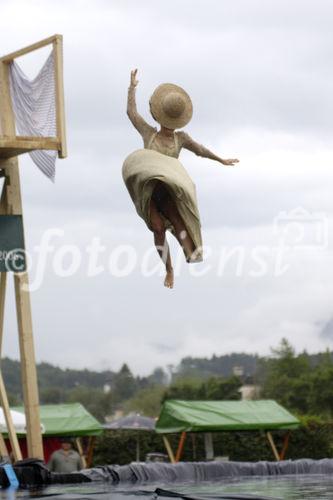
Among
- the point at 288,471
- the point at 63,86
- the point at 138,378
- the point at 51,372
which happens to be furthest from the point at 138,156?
the point at 51,372

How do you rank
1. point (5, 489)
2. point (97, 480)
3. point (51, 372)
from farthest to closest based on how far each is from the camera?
point (51, 372), point (97, 480), point (5, 489)

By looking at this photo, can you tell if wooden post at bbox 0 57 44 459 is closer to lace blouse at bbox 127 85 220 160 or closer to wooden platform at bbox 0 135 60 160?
wooden platform at bbox 0 135 60 160

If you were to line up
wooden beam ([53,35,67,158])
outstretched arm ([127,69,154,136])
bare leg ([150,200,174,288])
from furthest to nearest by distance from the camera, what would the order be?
wooden beam ([53,35,67,158]) < outstretched arm ([127,69,154,136]) < bare leg ([150,200,174,288])

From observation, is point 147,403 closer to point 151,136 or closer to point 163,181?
point 151,136

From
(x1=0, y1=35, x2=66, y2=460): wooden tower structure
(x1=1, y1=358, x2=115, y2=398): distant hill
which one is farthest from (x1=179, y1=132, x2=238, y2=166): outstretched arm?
(x1=1, y1=358, x2=115, y2=398): distant hill

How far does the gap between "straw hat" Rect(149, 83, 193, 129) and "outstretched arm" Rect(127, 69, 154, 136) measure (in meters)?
0.16

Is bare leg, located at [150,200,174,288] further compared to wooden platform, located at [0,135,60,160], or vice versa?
wooden platform, located at [0,135,60,160]

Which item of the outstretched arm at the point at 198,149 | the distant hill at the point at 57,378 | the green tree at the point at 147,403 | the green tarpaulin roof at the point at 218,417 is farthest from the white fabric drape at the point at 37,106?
the distant hill at the point at 57,378

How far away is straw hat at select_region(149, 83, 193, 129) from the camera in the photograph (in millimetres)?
10688

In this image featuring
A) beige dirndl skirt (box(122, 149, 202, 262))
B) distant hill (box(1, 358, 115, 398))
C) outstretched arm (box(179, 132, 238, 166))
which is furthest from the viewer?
Answer: distant hill (box(1, 358, 115, 398))

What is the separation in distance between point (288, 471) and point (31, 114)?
593 cm

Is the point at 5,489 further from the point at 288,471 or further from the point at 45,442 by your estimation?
the point at 45,442

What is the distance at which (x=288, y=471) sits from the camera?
620 inches

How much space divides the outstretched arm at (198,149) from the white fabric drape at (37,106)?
3.23m
